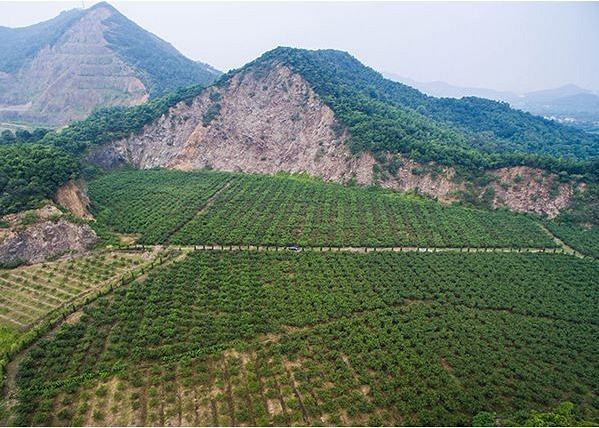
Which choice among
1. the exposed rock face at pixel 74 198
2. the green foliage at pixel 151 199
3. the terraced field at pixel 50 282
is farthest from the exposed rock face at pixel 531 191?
the exposed rock face at pixel 74 198

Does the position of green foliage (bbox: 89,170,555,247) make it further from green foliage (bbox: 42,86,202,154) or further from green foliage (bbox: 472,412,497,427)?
green foliage (bbox: 472,412,497,427)

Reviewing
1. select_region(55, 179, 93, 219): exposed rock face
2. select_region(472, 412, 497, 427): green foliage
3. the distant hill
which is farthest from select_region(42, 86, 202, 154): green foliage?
select_region(472, 412, 497, 427): green foliage

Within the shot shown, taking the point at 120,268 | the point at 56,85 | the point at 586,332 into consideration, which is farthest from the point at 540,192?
the point at 56,85

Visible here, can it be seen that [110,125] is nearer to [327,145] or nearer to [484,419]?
[327,145]

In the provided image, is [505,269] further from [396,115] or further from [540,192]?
[396,115]

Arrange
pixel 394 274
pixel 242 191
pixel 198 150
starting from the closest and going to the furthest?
pixel 394 274 < pixel 242 191 < pixel 198 150

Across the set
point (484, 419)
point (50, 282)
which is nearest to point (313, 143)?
point (50, 282)

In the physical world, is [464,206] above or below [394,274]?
above

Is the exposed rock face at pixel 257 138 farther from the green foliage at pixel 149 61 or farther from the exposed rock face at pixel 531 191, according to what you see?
the green foliage at pixel 149 61
